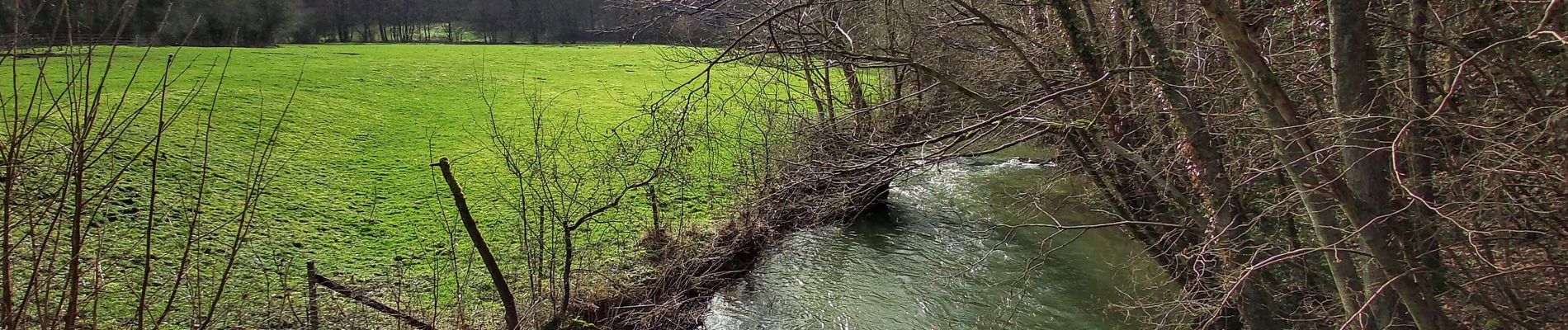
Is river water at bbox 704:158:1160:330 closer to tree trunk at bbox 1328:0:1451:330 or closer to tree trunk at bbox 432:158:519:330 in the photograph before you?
tree trunk at bbox 432:158:519:330

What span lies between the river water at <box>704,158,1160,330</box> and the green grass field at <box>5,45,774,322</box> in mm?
1747

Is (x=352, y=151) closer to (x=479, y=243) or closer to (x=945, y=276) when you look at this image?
(x=479, y=243)

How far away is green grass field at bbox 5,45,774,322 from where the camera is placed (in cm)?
856

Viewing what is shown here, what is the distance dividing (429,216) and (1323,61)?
965cm

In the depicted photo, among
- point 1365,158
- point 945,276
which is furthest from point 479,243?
point 945,276

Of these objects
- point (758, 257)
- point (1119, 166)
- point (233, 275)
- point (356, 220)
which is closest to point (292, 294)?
point (233, 275)

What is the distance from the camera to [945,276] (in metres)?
9.44

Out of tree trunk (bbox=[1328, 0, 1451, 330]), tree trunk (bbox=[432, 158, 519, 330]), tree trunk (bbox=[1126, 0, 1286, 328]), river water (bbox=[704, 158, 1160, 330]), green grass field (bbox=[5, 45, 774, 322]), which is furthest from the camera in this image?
green grass field (bbox=[5, 45, 774, 322])

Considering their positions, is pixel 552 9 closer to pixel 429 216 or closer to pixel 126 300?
pixel 429 216

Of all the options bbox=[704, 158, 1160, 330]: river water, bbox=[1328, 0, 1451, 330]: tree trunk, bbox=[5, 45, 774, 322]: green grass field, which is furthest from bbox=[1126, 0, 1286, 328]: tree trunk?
bbox=[5, 45, 774, 322]: green grass field

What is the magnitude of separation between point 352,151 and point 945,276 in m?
10.5

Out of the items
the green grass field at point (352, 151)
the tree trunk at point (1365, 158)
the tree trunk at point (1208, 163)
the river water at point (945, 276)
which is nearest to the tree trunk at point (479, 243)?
the green grass field at point (352, 151)

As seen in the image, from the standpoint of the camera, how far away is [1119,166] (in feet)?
23.7

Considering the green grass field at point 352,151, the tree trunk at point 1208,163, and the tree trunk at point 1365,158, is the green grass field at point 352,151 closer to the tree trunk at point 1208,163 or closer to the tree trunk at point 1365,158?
the tree trunk at point 1208,163
